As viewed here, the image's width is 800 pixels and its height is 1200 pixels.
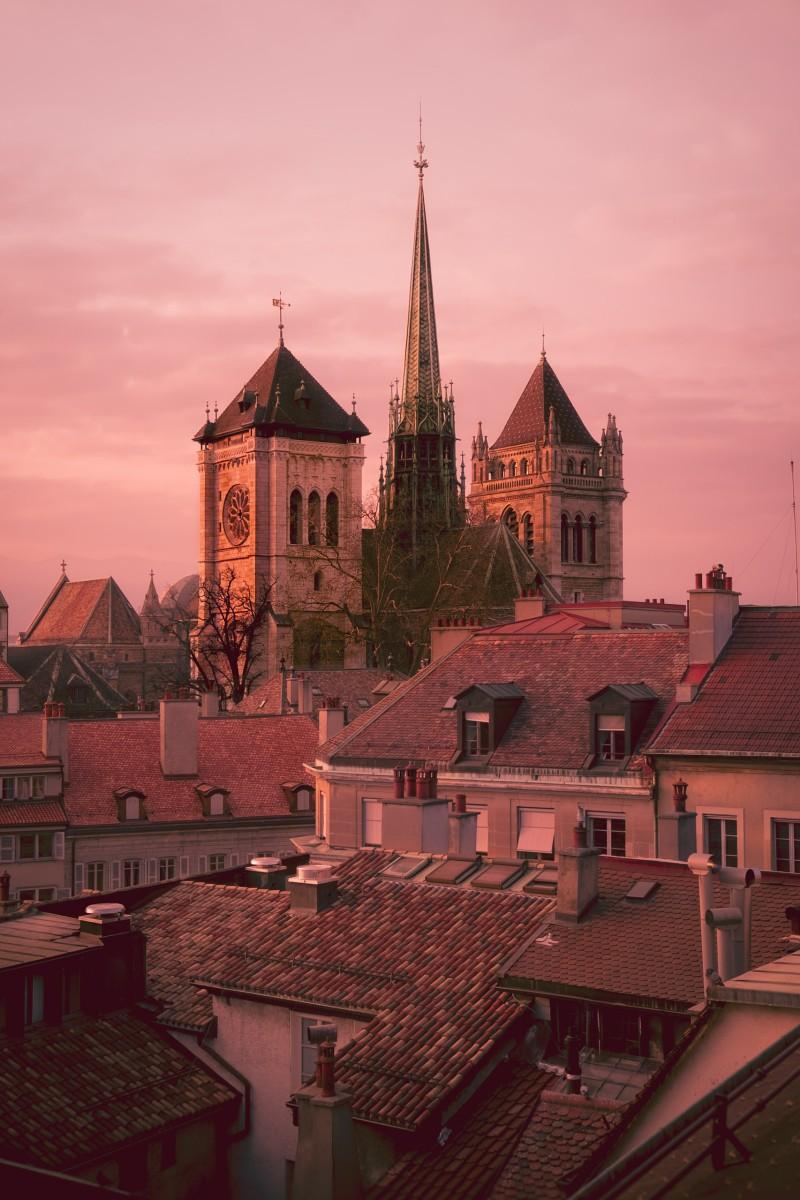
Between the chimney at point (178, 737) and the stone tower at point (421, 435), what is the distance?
68047 millimetres

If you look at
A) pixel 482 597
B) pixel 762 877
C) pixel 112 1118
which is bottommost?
pixel 112 1118

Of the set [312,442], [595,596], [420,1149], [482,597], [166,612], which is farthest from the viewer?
[166,612]

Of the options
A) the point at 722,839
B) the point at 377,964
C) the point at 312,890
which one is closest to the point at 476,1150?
the point at 377,964

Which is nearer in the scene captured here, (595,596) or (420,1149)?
(420,1149)

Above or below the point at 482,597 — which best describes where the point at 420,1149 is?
below

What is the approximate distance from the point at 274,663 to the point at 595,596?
40815 mm

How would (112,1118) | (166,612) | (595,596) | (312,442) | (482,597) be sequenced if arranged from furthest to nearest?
(166,612) < (595,596) < (312,442) < (482,597) < (112,1118)

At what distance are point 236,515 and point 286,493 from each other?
5.23 m

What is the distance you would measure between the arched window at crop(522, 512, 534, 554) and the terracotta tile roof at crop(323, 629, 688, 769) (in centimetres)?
9895

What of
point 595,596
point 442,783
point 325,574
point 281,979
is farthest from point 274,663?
point 281,979

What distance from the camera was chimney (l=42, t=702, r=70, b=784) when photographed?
139 feet

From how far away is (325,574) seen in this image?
110m

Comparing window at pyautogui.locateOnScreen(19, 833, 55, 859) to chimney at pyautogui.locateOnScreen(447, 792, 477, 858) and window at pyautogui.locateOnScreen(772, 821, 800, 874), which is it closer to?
chimney at pyautogui.locateOnScreen(447, 792, 477, 858)

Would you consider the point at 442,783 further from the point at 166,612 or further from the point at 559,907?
the point at 166,612
